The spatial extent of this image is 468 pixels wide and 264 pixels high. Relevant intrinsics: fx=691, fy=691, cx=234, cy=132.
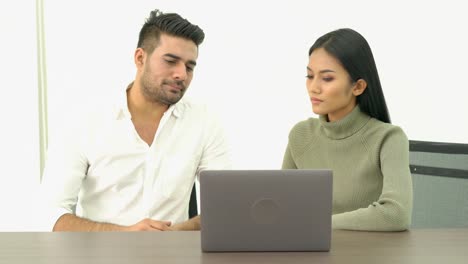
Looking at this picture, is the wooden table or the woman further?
the woman

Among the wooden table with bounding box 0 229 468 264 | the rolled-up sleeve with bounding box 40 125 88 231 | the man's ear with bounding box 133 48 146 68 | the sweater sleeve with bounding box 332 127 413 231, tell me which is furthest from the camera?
the man's ear with bounding box 133 48 146 68

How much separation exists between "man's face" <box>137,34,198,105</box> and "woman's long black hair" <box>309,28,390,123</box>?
569 mm

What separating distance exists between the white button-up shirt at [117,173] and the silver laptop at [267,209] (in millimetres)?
967

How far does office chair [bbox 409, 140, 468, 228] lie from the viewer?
2168 millimetres

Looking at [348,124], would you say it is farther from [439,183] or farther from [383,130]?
[439,183]

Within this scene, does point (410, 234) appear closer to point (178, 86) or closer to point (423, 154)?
point (423, 154)

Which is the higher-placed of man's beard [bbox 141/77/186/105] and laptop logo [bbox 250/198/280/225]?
man's beard [bbox 141/77/186/105]

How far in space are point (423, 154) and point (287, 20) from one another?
1.73 meters

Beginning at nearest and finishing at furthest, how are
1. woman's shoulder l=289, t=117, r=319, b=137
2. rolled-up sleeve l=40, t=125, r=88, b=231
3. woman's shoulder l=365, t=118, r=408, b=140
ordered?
woman's shoulder l=365, t=118, r=408, b=140 < woman's shoulder l=289, t=117, r=319, b=137 < rolled-up sleeve l=40, t=125, r=88, b=231

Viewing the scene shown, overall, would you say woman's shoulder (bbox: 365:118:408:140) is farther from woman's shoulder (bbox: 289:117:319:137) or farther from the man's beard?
the man's beard

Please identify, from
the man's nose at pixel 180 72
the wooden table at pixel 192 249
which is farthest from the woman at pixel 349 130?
the man's nose at pixel 180 72

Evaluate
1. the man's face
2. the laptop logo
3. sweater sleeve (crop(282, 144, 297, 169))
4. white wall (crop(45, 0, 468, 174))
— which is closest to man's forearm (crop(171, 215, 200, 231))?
sweater sleeve (crop(282, 144, 297, 169))

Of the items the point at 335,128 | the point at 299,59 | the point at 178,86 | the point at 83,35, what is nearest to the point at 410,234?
the point at 335,128

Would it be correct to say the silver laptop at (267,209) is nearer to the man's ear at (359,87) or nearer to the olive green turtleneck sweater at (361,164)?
the olive green turtleneck sweater at (361,164)
